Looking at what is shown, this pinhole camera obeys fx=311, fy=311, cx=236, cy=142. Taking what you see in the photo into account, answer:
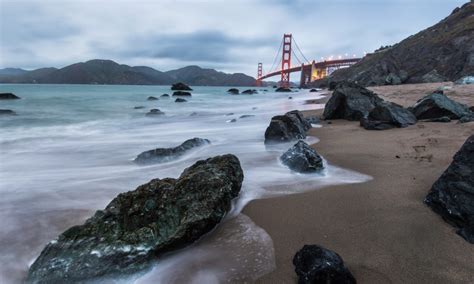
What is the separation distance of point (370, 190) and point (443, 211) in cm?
70

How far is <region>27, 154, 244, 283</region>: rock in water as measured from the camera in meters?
2.02

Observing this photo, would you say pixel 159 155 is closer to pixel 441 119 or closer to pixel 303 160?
pixel 303 160

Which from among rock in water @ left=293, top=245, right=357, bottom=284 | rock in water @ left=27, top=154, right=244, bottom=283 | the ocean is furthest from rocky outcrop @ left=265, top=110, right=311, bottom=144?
rock in water @ left=293, top=245, right=357, bottom=284

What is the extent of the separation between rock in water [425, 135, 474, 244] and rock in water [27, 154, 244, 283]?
1.68m

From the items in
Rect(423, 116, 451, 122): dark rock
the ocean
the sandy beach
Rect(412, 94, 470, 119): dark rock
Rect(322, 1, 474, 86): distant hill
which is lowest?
the ocean

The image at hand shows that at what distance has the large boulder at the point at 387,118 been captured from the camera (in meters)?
6.00

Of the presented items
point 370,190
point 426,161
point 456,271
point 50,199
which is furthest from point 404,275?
point 50,199

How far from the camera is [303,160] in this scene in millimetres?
3770

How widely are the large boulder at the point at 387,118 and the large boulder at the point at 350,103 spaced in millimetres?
1035

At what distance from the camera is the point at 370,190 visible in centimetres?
296

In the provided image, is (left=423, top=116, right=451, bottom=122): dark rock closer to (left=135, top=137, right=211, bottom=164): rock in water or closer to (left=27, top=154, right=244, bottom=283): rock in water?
(left=135, top=137, right=211, bottom=164): rock in water

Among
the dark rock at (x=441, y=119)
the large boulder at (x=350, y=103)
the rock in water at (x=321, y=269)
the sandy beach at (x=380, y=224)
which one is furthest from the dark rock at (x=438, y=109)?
the rock in water at (x=321, y=269)

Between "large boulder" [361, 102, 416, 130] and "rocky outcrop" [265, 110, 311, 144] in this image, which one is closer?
"rocky outcrop" [265, 110, 311, 144]

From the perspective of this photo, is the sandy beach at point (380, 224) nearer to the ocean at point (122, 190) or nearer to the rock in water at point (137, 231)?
the ocean at point (122, 190)
